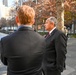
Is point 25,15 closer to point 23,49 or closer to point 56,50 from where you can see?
point 23,49

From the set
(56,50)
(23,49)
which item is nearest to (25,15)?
(23,49)

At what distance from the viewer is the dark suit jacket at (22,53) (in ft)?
9.14

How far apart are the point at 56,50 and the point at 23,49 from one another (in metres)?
1.64

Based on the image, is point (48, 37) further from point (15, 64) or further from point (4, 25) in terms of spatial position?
point (4, 25)

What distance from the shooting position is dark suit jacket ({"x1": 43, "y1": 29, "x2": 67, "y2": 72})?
4387 millimetres

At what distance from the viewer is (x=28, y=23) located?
9.60 feet

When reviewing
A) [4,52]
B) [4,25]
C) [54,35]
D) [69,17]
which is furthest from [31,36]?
[4,25]

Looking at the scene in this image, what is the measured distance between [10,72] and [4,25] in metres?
89.2

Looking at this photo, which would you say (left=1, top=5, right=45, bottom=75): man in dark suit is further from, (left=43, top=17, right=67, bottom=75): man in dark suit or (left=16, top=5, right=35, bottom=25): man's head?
(left=43, top=17, right=67, bottom=75): man in dark suit

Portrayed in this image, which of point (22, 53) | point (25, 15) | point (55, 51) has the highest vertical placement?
point (25, 15)

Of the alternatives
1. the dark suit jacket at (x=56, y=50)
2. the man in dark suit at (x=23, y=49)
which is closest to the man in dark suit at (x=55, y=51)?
the dark suit jacket at (x=56, y=50)

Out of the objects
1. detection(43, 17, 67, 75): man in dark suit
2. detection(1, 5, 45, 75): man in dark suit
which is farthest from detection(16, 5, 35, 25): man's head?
detection(43, 17, 67, 75): man in dark suit

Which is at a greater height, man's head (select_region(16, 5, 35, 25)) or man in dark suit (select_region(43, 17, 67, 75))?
man's head (select_region(16, 5, 35, 25))

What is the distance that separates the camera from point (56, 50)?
4.39 m
